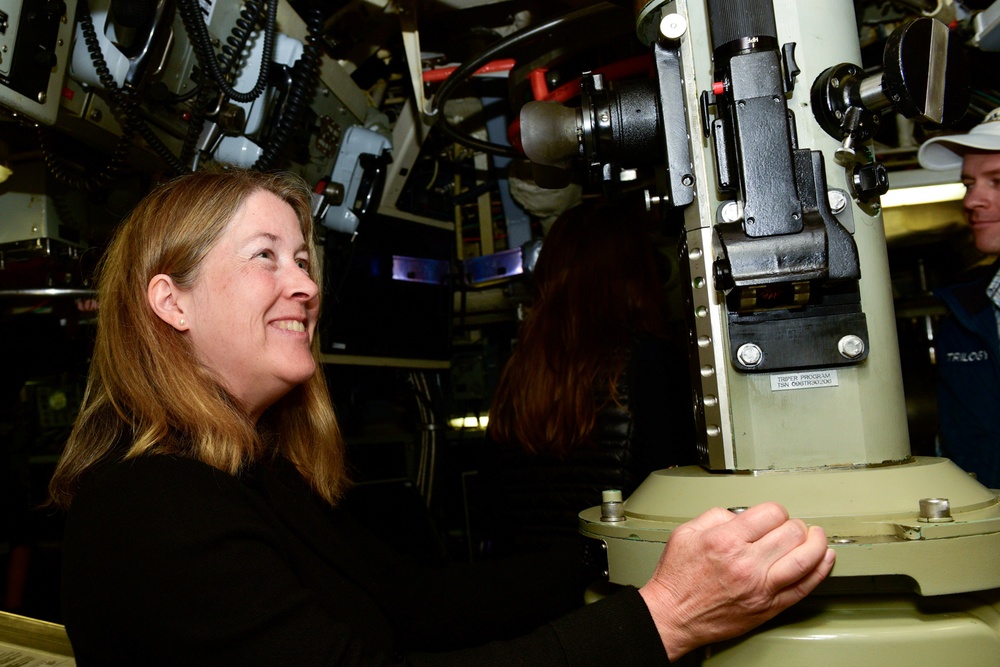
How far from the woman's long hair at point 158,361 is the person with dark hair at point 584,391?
74 cm

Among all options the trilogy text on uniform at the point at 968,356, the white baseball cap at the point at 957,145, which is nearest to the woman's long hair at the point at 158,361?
the white baseball cap at the point at 957,145

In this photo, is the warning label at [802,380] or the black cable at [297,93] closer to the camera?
the warning label at [802,380]

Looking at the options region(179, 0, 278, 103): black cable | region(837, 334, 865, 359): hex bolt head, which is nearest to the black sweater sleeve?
region(837, 334, 865, 359): hex bolt head

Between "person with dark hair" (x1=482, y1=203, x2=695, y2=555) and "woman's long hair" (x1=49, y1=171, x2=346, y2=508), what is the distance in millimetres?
740

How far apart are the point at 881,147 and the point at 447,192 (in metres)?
1.55

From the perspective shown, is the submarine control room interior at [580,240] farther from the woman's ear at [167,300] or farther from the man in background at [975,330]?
the woman's ear at [167,300]

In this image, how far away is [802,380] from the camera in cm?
84

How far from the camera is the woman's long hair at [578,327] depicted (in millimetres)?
1754

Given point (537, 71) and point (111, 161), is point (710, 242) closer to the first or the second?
point (537, 71)

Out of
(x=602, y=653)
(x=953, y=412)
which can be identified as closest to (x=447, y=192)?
(x=953, y=412)

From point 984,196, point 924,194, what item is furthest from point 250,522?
point 924,194

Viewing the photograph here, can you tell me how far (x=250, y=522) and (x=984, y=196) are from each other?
2.29 m

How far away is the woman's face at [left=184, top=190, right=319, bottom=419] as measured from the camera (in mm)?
1158

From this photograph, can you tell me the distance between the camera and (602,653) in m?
0.83
